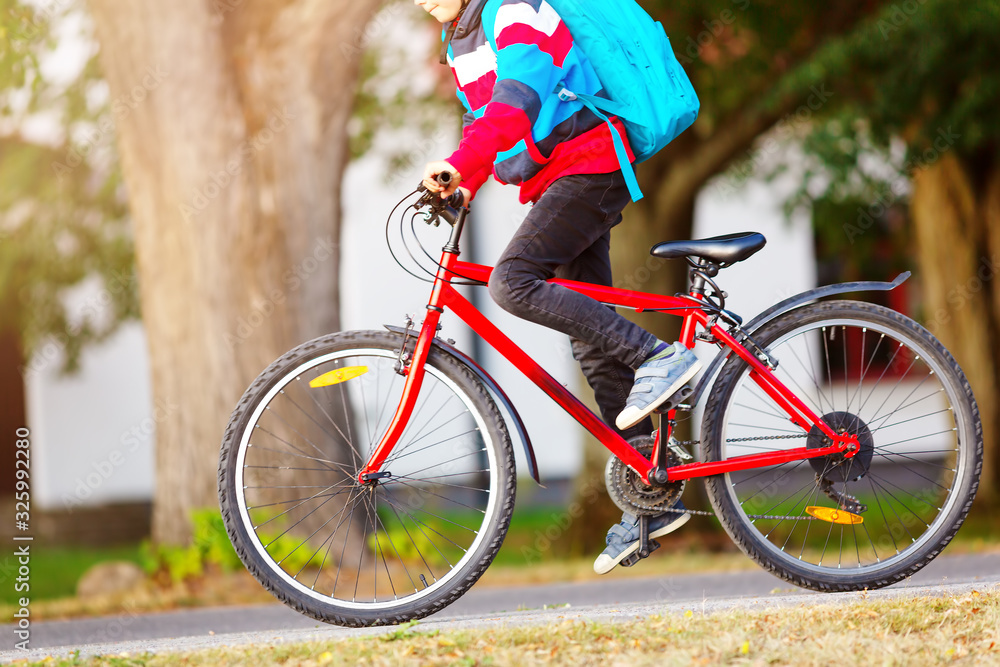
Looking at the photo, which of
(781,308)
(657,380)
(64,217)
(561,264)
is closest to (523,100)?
(561,264)

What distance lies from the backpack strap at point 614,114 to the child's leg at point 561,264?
0.14ft

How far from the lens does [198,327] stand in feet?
17.3

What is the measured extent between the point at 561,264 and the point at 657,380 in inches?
16.6

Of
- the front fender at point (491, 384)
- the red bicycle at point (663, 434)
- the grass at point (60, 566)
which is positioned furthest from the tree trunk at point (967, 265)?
the grass at point (60, 566)

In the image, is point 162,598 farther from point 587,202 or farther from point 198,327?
point 587,202

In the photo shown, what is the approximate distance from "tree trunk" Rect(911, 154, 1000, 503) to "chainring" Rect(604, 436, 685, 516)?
5744mm

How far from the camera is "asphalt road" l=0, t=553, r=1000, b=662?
2912mm

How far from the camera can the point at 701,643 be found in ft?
8.00

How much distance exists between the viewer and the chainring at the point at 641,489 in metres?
2.88

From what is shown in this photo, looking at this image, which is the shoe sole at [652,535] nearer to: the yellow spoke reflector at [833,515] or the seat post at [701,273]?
the yellow spoke reflector at [833,515]

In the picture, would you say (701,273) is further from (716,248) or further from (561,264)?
(561,264)

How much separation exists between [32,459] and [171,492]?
293 inches

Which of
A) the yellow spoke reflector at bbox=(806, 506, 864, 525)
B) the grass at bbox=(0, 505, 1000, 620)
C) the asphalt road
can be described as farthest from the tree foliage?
the yellow spoke reflector at bbox=(806, 506, 864, 525)

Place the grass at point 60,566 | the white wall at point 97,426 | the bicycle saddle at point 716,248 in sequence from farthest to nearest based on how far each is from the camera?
the white wall at point 97,426, the grass at point 60,566, the bicycle saddle at point 716,248
